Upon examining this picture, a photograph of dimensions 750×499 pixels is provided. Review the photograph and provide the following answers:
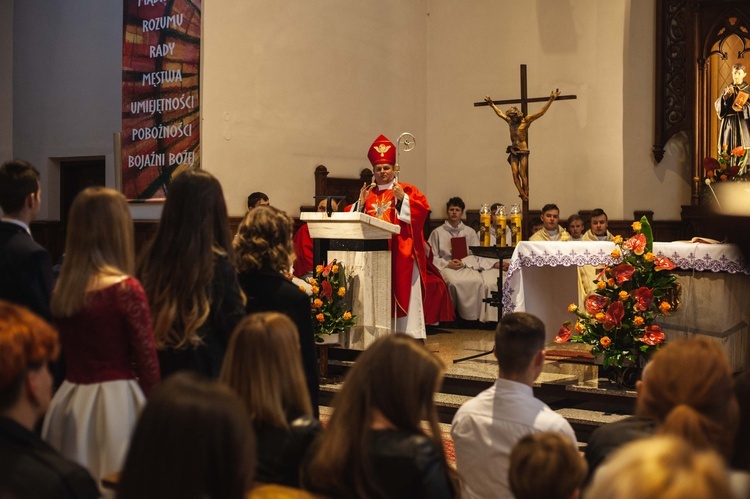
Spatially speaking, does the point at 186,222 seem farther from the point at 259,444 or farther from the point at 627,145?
the point at 627,145

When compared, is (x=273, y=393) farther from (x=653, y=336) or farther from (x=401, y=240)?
(x=401, y=240)

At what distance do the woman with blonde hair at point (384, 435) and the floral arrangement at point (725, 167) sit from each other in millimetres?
7107

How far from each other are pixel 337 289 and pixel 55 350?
5.03 m

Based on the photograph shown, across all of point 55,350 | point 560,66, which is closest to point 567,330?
point 55,350

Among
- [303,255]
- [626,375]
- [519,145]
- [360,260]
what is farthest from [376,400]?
[519,145]

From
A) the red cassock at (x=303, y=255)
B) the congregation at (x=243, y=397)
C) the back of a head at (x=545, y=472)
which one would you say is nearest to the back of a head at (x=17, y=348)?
the congregation at (x=243, y=397)

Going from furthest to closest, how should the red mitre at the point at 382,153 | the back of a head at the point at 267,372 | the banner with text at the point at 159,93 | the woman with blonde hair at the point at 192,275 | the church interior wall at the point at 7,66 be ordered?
the church interior wall at the point at 7,66 → the banner with text at the point at 159,93 → the red mitre at the point at 382,153 → the woman with blonde hair at the point at 192,275 → the back of a head at the point at 267,372

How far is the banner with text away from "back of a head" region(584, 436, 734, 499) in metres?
8.63

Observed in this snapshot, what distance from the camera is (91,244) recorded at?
121 inches

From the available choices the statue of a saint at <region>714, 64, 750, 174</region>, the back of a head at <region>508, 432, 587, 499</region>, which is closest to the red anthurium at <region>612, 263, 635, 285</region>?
the back of a head at <region>508, 432, 587, 499</region>

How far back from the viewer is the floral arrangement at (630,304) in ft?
20.4

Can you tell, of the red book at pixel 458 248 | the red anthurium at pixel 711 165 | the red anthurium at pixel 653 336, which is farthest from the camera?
the red book at pixel 458 248

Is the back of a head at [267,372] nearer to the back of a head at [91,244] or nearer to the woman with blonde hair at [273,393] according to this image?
the woman with blonde hair at [273,393]

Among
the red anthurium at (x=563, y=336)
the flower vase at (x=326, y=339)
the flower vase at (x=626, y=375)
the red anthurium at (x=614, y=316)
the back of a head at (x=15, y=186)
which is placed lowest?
the flower vase at (x=626, y=375)
